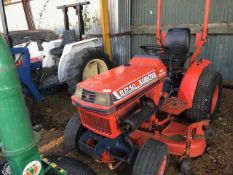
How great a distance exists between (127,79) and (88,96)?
365 mm

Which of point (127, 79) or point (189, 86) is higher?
point (127, 79)

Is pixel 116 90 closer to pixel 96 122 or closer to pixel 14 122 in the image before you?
pixel 96 122

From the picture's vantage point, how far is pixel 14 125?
1.06 m

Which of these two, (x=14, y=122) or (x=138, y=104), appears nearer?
(x=14, y=122)

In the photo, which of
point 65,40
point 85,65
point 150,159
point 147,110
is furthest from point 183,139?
point 65,40

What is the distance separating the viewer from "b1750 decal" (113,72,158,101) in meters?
1.97

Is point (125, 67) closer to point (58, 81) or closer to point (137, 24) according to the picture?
point (58, 81)

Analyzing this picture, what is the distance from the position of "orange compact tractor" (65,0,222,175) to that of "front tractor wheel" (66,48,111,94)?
1329 mm

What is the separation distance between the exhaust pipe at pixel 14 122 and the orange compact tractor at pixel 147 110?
813mm

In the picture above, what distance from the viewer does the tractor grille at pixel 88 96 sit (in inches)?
77.9

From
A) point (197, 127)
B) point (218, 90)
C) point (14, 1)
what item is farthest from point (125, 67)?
point (14, 1)

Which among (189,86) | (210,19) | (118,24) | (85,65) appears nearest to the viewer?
(189,86)

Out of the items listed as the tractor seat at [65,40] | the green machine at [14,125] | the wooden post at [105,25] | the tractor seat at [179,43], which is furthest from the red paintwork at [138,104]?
the wooden post at [105,25]

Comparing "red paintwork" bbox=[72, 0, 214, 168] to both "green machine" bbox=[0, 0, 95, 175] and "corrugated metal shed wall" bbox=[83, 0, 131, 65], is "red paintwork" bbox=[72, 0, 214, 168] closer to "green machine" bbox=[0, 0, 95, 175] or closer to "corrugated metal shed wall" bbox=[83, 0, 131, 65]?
"green machine" bbox=[0, 0, 95, 175]
